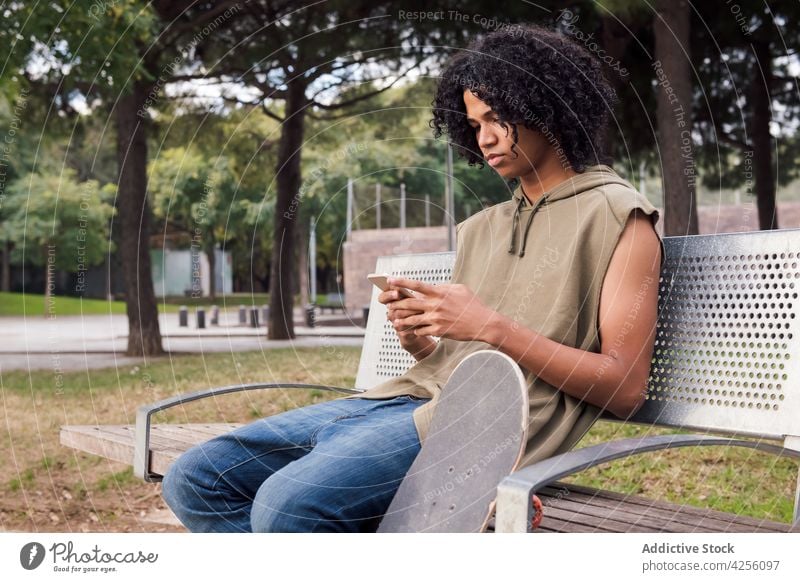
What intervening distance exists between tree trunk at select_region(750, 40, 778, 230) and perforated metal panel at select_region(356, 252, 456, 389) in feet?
20.5

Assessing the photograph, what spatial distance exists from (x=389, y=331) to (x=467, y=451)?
52.6 inches

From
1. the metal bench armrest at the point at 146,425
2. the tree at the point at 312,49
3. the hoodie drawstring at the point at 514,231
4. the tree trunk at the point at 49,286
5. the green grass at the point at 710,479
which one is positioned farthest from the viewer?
the tree at the point at 312,49

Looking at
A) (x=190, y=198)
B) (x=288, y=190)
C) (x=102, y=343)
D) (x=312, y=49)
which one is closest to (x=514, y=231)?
(x=312, y=49)

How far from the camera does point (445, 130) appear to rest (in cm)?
268

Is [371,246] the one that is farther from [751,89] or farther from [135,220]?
[751,89]

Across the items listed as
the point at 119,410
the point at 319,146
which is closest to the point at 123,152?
the point at 119,410

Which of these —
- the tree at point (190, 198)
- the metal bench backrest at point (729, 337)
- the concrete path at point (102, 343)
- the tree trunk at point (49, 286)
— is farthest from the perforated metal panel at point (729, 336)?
the tree at point (190, 198)

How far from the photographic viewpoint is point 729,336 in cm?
227

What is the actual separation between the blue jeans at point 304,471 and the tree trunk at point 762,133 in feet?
23.8

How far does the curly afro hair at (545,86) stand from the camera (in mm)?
2176

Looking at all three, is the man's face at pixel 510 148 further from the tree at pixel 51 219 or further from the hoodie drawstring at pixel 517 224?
the tree at pixel 51 219

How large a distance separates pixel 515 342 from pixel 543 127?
557 mm

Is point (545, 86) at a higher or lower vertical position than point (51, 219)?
lower

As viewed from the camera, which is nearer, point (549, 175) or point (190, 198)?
point (549, 175)
